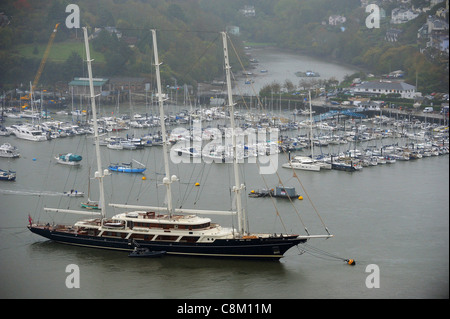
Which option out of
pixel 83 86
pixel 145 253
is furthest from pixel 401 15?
pixel 145 253

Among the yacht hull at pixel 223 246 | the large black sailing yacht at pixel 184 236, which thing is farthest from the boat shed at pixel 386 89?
the yacht hull at pixel 223 246

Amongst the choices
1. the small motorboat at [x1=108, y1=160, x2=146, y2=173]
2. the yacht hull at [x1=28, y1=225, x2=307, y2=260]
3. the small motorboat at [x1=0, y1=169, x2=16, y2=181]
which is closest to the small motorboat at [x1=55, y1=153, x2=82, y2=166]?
the small motorboat at [x1=108, y1=160, x2=146, y2=173]

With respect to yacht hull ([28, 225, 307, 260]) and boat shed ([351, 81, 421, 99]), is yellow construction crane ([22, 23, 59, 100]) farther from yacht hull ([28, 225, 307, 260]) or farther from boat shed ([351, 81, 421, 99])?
yacht hull ([28, 225, 307, 260])

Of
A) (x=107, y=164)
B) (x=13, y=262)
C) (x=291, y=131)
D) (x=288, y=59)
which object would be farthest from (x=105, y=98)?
(x=13, y=262)

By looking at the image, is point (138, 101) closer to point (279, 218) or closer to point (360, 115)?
point (360, 115)

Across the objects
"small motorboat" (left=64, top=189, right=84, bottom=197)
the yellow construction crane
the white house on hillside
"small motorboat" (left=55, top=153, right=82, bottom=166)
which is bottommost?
"small motorboat" (left=64, top=189, right=84, bottom=197)

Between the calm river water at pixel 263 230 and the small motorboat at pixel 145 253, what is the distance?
6.3 inches

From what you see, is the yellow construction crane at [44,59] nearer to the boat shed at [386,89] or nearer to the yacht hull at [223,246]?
the boat shed at [386,89]

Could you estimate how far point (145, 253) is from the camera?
14.2 metres

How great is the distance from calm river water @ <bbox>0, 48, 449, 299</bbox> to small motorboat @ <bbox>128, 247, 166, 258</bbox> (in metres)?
0.16

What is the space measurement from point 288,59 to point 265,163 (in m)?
25.6

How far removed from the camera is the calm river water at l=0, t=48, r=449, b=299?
1270 cm

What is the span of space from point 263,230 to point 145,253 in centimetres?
238

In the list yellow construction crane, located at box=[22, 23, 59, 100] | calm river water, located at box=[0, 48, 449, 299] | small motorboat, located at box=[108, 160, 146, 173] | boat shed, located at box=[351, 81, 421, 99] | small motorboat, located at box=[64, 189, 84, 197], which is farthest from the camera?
yellow construction crane, located at box=[22, 23, 59, 100]
